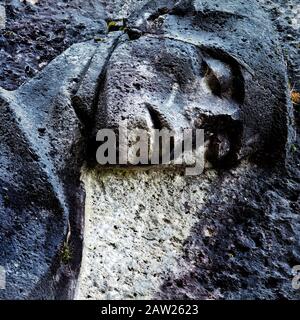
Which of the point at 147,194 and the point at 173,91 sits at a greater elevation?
the point at 173,91

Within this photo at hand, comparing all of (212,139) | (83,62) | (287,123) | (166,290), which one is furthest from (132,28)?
(166,290)

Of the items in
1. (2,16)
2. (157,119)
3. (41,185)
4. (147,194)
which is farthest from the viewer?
(2,16)

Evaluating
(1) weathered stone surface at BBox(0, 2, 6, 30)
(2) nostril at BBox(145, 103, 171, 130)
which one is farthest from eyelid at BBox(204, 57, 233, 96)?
(1) weathered stone surface at BBox(0, 2, 6, 30)

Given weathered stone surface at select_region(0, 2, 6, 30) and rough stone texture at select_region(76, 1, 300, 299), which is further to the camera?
weathered stone surface at select_region(0, 2, 6, 30)

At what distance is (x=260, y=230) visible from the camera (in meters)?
1.83

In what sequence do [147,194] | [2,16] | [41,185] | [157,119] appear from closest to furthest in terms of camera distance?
[41,185] < [157,119] < [147,194] < [2,16]

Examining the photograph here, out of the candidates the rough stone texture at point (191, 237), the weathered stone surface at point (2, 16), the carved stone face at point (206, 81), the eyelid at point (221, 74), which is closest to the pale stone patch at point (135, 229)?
the rough stone texture at point (191, 237)

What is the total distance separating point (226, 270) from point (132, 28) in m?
0.92

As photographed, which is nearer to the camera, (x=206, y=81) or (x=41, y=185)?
(x=41, y=185)

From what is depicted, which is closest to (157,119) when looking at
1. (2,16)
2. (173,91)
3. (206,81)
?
(173,91)

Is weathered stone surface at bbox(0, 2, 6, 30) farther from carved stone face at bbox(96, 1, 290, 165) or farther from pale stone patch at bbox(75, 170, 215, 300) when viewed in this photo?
pale stone patch at bbox(75, 170, 215, 300)

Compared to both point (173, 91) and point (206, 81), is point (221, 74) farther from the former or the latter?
point (173, 91)

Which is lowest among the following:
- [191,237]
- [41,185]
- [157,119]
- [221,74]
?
[191,237]

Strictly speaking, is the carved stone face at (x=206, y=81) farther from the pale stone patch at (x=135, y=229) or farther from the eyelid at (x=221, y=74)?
the pale stone patch at (x=135, y=229)
